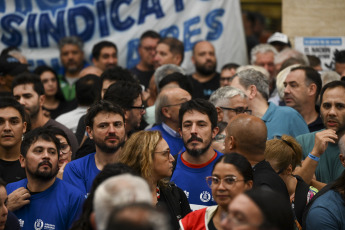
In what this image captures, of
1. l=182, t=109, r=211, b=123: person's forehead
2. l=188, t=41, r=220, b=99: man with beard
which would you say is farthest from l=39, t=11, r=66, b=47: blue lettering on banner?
l=182, t=109, r=211, b=123: person's forehead

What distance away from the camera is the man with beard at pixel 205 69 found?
35.7 ft

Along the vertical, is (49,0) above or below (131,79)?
above

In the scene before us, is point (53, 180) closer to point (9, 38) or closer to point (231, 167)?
point (231, 167)

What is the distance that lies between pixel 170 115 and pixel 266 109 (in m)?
1.12

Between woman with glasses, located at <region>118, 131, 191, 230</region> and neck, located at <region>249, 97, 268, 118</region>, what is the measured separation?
221cm

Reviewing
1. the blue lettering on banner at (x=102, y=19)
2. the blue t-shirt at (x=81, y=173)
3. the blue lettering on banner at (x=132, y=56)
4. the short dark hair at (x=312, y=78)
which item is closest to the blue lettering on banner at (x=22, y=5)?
the blue lettering on banner at (x=102, y=19)

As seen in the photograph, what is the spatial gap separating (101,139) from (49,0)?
5214 mm

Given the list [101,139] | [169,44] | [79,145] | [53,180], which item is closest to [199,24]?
[169,44]

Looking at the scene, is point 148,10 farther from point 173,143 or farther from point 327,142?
point 327,142

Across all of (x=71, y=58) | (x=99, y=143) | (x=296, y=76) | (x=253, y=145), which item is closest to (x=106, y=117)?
(x=99, y=143)

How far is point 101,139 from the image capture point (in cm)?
706

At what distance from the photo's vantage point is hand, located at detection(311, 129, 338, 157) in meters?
7.14

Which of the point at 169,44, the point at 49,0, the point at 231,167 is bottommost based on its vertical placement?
the point at 231,167

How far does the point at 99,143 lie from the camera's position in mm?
7059
